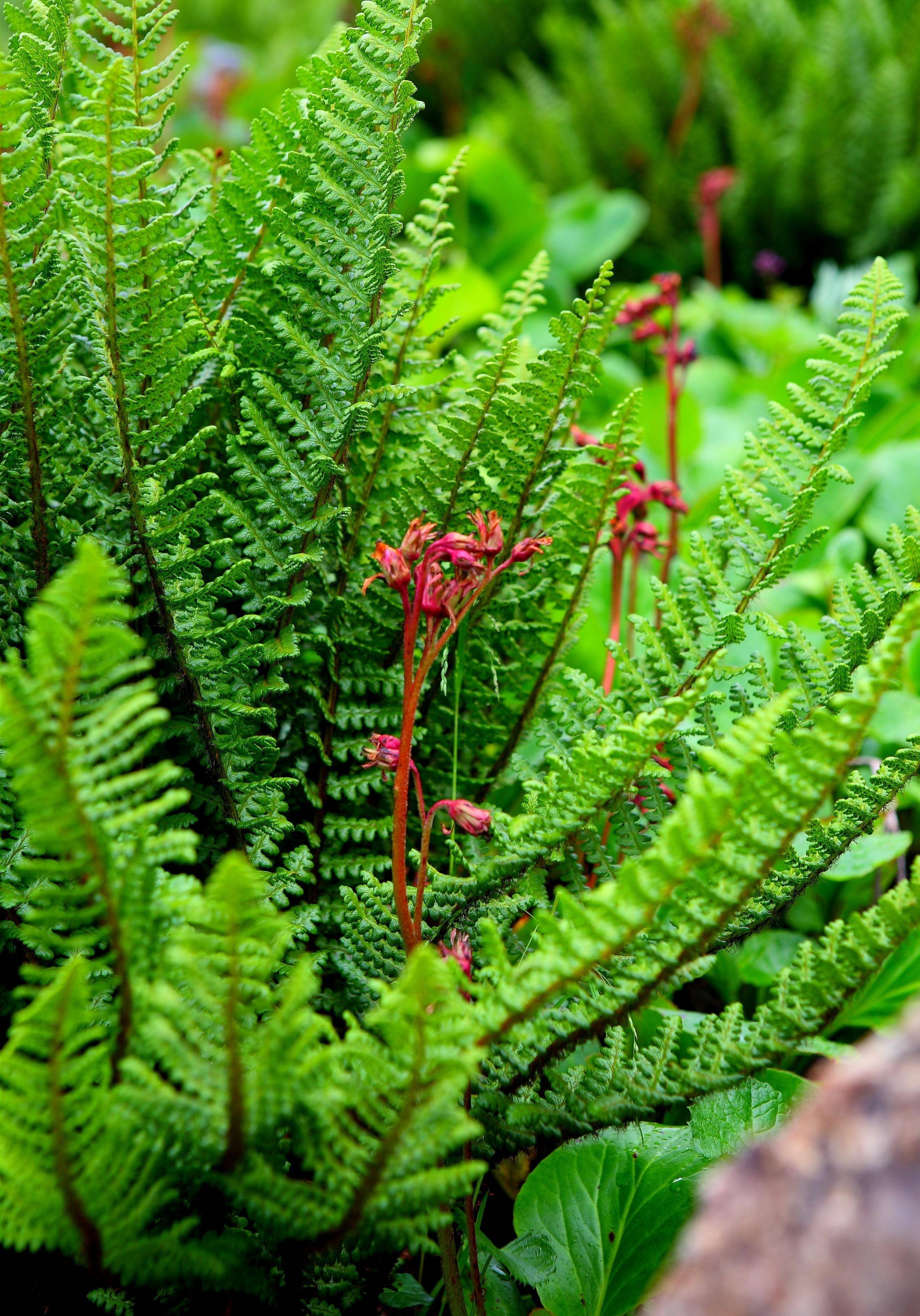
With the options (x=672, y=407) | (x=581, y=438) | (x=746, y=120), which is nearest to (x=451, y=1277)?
(x=581, y=438)

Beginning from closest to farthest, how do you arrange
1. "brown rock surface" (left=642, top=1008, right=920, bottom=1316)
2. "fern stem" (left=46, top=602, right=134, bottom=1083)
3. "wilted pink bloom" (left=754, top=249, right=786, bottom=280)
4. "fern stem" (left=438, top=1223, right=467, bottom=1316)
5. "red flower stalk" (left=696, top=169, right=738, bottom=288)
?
"brown rock surface" (left=642, top=1008, right=920, bottom=1316) → "fern stem" (left=46, top=602, right=134, bottom=1083) → "fern stem" (left=438, top=1223, right=467, bottom=1316) → "red flower stalk" (left=696, top=169, right=738, bottom=288) → "wilted pink bloom" (left=754, top=249, right=786, bottom=280)

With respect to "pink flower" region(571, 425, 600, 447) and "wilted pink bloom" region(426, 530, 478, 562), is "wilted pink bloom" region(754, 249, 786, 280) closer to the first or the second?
"pink flower" region(571, 425, 600, 447)

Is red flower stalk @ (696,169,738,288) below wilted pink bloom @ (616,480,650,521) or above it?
above

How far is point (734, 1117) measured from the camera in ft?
2.50

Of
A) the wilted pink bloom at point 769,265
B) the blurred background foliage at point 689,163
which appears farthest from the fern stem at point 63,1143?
the wilted pink bloom at point 769,265

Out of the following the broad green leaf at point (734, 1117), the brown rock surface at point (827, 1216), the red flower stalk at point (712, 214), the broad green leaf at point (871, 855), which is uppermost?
the red flower stalk at point (712, 214)

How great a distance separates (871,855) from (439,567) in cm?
56

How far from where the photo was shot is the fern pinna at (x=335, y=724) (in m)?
0.53

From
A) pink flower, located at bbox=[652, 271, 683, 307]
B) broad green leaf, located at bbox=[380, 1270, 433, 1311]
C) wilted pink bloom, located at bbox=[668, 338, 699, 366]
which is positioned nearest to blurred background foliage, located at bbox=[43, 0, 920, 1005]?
wilted pink bloom, located at bbox=[668, 338, 699, 366]

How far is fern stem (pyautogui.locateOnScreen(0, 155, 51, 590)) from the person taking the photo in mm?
732

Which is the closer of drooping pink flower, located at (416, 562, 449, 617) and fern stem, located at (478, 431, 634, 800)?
drooping pink flower, located at (416, 562, 449, 617)

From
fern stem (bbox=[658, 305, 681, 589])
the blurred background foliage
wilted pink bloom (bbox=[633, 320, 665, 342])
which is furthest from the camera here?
the blurred background foliage

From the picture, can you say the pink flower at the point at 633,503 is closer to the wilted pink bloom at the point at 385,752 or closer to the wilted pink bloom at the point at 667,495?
the wilted pink bloom at the point at 667,495

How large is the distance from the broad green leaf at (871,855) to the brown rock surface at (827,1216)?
0.68 meters
